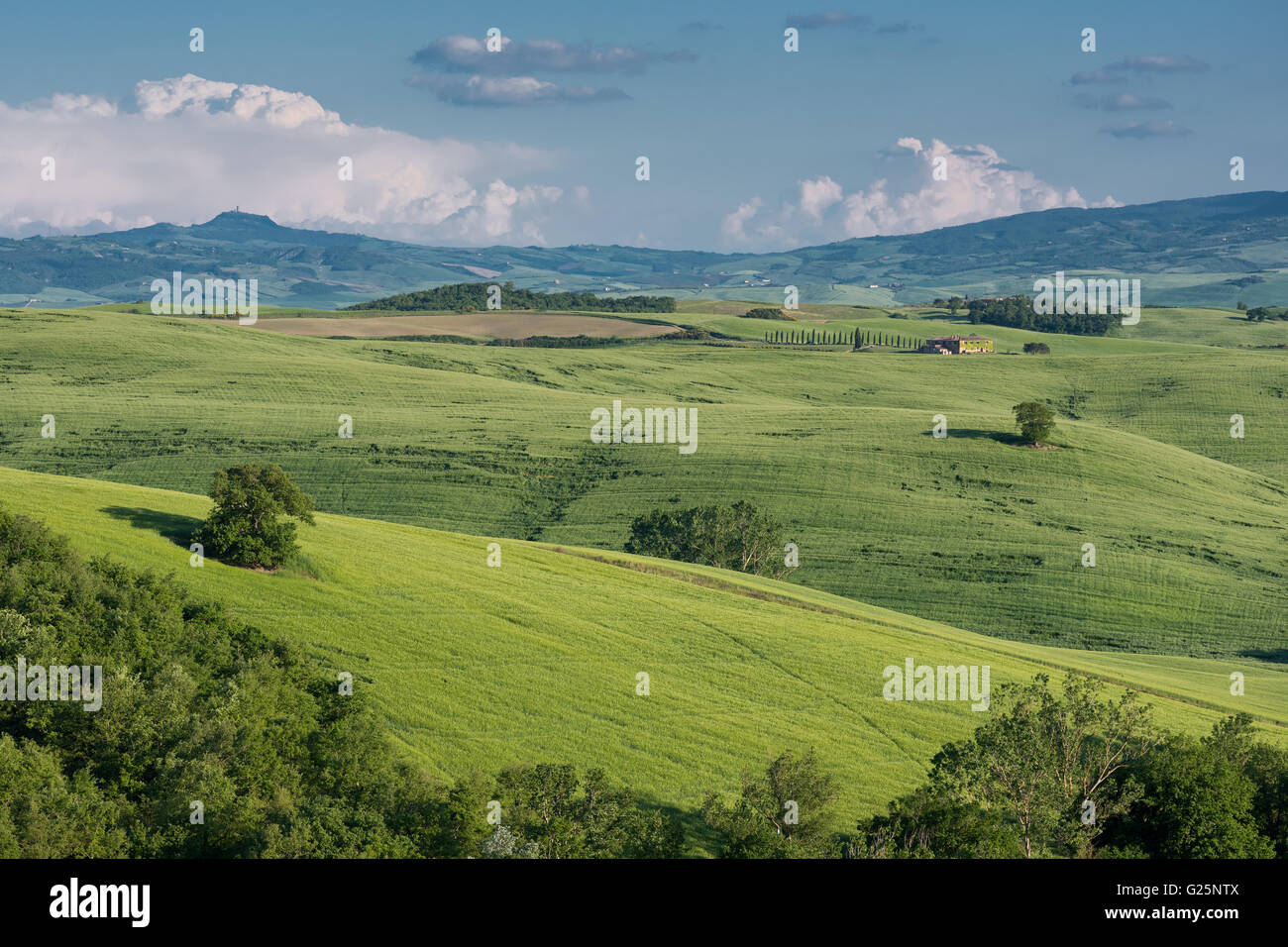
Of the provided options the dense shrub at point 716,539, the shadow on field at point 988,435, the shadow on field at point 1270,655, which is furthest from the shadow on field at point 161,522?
the shadow on field at point 988,435

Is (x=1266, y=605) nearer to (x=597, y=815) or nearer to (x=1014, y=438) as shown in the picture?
(x=1014, y=438)

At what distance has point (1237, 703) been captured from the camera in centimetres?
5756

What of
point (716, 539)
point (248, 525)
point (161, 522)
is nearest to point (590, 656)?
point (248, 525)

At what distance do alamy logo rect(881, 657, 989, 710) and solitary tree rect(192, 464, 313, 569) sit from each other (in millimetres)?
28424

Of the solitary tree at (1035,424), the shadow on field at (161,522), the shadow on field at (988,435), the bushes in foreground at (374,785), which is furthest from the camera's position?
the shadow on field at (988,435)

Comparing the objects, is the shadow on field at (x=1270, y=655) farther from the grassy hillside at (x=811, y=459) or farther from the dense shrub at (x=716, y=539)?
the dense shrub at (x=716, y=539)

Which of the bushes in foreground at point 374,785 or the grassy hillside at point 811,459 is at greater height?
the grassy hillside at point 811,459

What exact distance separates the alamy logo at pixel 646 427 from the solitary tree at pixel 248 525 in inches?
2831

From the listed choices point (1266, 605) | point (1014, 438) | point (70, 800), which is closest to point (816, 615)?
point (70, 800)

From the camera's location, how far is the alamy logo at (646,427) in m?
125

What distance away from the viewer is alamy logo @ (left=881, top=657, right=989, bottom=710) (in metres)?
50.1

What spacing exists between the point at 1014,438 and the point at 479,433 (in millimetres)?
60360
